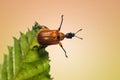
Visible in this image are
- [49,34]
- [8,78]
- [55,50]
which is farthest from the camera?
[55,50]

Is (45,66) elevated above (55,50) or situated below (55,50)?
below

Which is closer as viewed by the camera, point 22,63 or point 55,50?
point 22,63

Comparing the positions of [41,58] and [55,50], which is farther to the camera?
[55,50]

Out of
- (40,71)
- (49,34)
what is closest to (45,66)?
(40,71)

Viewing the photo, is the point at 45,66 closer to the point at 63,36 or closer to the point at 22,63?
the point at 22,63

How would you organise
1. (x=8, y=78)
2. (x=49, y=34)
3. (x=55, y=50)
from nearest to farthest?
(x=8, y=78) < (x=49, y=34) < (x=55, y=50)

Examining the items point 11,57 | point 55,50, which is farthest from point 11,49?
point 55,50

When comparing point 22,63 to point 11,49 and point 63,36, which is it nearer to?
point 11,49

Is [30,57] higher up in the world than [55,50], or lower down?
lower down

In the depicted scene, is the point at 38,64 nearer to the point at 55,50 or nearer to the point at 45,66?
the point at 45,66
